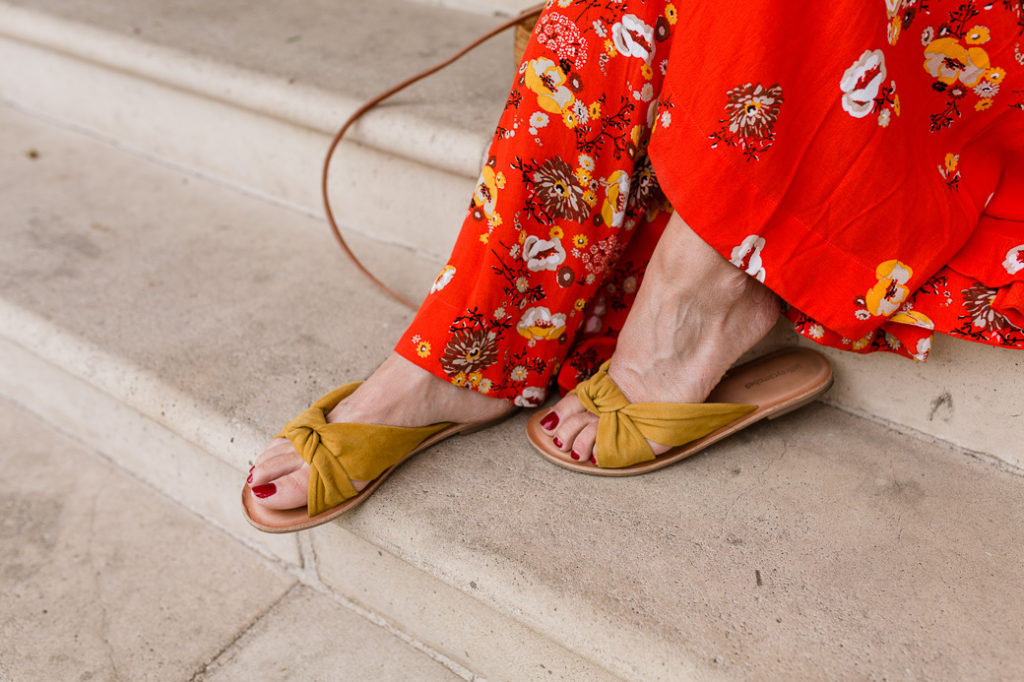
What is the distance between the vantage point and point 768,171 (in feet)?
2.14

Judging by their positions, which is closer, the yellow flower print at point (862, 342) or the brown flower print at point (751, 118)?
the brown flower print at point (751, 118)

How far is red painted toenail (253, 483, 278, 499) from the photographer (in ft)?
2.48

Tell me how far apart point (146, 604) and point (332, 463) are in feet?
1.05

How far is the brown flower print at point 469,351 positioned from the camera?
79 cm

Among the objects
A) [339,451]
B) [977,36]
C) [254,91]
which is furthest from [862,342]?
[254,91]

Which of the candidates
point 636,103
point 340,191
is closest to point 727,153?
point 636,103

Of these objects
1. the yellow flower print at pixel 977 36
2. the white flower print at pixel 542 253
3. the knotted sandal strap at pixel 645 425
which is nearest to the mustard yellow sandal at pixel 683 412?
the knotted sandal strap at pixel 645 425

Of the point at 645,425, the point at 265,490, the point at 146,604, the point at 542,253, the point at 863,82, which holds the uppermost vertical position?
the point at 863,82

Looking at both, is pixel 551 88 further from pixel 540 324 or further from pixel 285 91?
pixel 285 91

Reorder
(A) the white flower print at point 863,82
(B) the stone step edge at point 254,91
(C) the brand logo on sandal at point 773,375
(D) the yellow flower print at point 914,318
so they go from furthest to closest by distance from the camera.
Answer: (B) the stone step edge at point 254,91 → (C) the brand logo on sandal at point 773,375 → (D) the yellow flower print at point 914,318 → (A) the white flower print at point 863,82

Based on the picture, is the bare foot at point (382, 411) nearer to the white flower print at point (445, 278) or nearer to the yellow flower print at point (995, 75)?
the white flower print at point (445, 278)

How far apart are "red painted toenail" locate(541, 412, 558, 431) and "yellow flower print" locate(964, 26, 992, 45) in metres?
0.50

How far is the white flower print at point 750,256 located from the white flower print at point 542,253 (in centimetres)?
18

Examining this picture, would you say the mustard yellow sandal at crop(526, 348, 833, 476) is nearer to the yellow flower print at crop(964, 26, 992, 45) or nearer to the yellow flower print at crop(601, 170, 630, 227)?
the yellow flower print at crop(601, 170, 630, 227)
